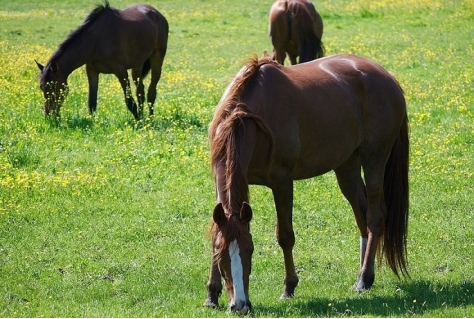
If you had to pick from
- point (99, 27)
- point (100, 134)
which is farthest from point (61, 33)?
point (100, 134)

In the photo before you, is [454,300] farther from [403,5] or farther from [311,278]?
Result: [403,5]

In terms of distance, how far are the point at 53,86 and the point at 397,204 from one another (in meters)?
7.25

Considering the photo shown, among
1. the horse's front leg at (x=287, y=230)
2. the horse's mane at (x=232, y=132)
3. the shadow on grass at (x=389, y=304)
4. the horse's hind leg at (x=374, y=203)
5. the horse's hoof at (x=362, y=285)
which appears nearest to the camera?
the horse's mane at (x=232, y=132)

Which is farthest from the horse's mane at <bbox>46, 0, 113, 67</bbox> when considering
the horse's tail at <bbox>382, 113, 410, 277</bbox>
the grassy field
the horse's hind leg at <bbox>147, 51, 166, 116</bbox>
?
the horse's tail at <bbox>382, 113, 410, 277</bbox>

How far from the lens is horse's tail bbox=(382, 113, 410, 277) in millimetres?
7789

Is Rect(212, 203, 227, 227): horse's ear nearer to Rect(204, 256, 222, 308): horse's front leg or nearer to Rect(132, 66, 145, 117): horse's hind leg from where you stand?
Rect(204, 256, 222, 308): horse's front leg

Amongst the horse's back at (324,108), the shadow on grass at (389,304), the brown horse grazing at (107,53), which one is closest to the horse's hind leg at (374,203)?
the horse's back at (324,108)

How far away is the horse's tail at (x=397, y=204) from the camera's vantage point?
7789 millimetres

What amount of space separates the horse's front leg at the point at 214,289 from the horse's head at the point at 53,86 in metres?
7.37

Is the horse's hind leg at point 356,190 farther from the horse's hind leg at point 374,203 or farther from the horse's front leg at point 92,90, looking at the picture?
the horse's front leg at point 92,90

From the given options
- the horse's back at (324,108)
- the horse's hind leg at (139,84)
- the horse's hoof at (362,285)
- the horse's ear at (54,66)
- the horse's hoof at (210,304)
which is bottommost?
the horse's hind leg at (139,84)

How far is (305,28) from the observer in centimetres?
1728

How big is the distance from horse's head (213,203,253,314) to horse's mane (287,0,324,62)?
36.9 ft

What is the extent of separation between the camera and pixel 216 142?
6551 millimetres
